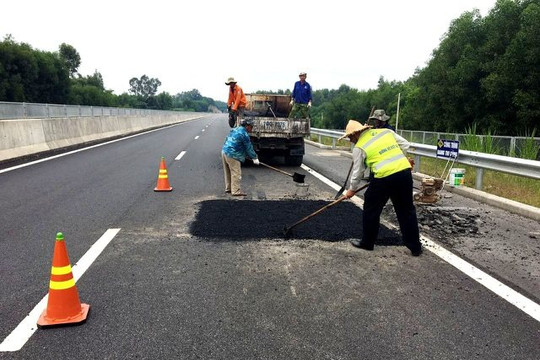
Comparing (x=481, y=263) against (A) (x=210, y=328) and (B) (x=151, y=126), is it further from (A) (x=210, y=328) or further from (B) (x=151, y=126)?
(B) (x=151, y=126)

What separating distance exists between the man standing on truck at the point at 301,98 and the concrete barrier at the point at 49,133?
25.6 feet

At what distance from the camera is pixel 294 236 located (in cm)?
527

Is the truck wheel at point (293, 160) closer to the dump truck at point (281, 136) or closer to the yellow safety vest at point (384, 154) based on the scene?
the dump truck at point (281, 136)

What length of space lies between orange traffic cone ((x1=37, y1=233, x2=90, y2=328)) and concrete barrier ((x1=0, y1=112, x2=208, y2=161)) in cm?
925

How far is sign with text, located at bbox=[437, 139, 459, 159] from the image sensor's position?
834 centimetres

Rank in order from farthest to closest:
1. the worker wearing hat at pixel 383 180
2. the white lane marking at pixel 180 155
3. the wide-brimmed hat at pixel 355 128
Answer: the white lane marking at pixel 180 155, the wide-brimmed hat at pixel 355 128, the worker wearing hat at pixel 383 180

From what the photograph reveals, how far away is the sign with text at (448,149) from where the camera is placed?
8.34 meters

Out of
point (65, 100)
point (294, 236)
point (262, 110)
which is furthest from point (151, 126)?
point (65, 100)

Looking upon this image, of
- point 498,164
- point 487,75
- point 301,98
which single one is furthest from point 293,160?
point 487,75

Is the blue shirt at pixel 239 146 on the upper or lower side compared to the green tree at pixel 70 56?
lower

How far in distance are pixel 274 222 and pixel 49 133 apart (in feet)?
35.9

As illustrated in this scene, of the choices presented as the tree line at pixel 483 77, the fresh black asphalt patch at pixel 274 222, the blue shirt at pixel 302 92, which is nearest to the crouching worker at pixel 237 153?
the fresh black asphalt patch at pixel 274 222

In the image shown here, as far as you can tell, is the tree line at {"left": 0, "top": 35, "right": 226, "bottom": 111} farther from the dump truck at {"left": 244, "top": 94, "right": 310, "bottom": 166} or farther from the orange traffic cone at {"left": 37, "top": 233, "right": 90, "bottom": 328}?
the orange traffic cone at {"left": 37, "top": 233, "right": 90, "bottom": 328}

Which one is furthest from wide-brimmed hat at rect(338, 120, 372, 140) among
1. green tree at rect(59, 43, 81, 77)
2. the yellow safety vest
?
green tree at rect(59, 43, 81, 77)
